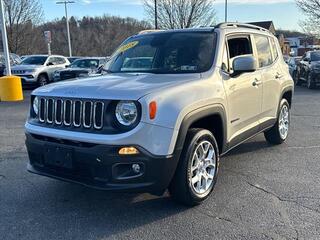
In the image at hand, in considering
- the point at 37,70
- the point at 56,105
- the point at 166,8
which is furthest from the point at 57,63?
the point at 56,105

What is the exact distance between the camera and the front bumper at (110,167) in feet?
12.3

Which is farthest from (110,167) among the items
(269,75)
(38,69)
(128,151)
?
(38,69)

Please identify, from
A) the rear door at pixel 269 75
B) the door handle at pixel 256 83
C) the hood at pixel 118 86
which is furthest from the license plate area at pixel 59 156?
the rear door at pixel 269 75

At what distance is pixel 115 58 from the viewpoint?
568 centimetres

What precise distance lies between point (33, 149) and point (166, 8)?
99.8 feet

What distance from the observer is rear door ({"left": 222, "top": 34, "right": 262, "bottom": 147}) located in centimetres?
499

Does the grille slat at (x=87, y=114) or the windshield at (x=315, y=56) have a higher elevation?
the grille slat at (x=87, y=114)

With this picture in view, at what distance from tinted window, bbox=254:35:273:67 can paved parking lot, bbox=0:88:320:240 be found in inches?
56.4

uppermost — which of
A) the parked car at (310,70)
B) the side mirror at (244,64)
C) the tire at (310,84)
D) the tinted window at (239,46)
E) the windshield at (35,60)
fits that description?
the tinted window at (239,46)

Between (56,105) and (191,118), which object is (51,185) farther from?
(191,118)

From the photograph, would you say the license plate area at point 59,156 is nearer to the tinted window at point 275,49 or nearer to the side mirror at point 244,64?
the side mirror at point 244,64

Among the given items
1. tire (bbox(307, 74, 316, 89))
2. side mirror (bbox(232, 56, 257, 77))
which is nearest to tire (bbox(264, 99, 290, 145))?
side mirror (bbox(232, 56, 257, 77))

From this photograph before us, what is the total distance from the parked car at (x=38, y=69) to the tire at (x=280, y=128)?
1384 centimetres

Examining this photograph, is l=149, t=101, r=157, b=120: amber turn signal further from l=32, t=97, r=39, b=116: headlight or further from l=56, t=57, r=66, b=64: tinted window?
l=56, t=57, r=66, b=64: tinted window
